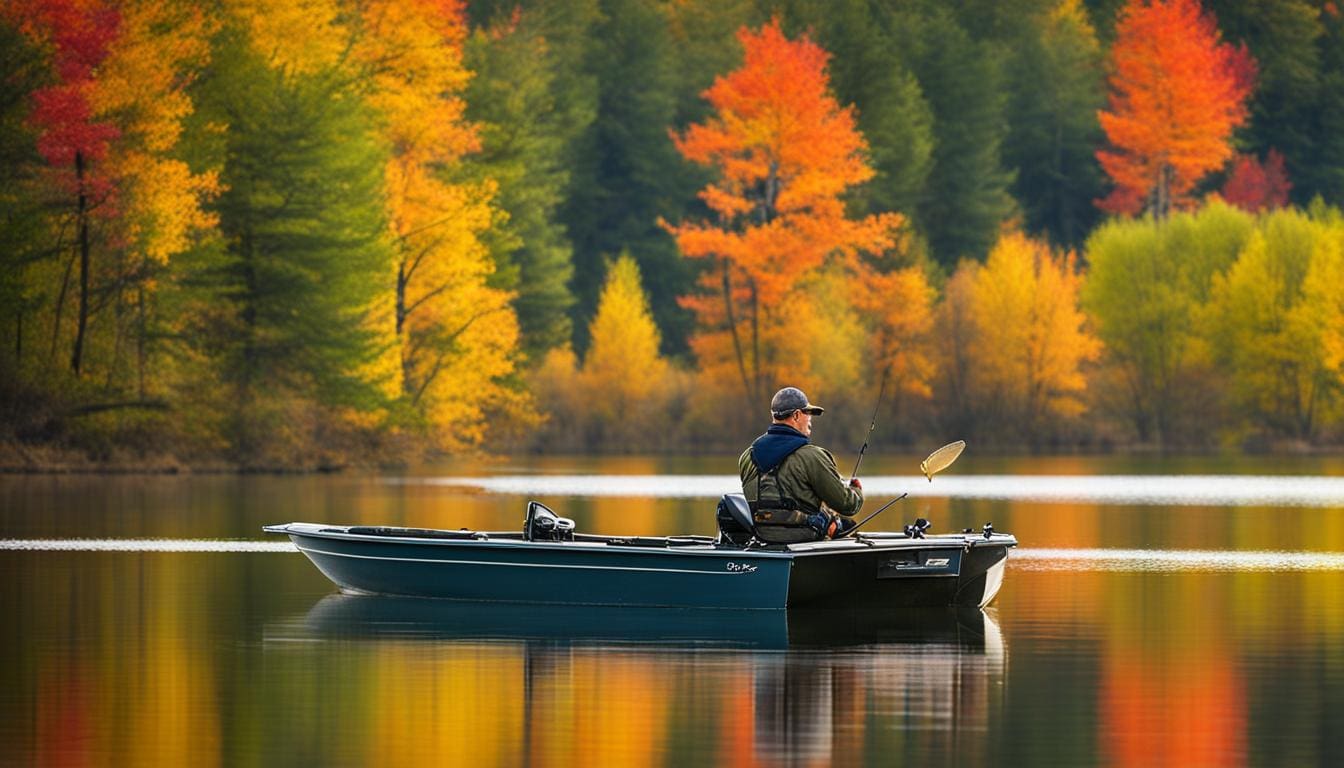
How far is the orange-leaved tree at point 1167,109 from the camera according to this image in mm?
93938

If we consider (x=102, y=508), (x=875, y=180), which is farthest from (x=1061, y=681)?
(x=875, y=180)

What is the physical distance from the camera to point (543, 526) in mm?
23766

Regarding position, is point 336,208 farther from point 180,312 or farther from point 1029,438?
point 1029,438

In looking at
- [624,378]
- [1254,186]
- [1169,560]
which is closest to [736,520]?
[1169,560]

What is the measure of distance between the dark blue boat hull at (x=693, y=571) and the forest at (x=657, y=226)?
97.7ft

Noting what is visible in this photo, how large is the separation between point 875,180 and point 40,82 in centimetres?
4068

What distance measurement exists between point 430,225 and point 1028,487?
19.0m

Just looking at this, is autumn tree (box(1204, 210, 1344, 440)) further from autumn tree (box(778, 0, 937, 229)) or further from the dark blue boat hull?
the dark blue boat hull

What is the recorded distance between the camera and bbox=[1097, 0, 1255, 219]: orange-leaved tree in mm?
93938

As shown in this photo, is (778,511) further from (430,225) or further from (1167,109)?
(1167,109)

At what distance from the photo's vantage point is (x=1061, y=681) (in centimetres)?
1750

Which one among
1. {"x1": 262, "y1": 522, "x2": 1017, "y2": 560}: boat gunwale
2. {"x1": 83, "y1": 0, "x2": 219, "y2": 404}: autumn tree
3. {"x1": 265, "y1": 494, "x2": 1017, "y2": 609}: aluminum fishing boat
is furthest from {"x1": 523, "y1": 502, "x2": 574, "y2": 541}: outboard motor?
{"x1": 83, "y1": 0, "x2": 219, "y2": 404}: autumn tree

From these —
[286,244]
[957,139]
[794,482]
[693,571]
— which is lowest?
[693,571]

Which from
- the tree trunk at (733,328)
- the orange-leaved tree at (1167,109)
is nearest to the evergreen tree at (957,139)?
the orange-leaved tree at (1167,109)
